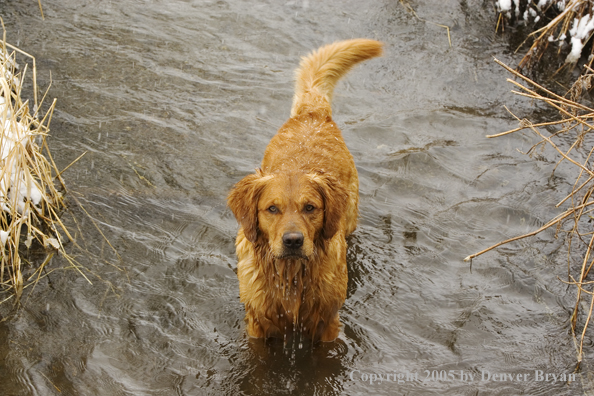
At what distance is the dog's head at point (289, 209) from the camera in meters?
3.72

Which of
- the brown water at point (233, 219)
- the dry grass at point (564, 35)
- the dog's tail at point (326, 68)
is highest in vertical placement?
the dry grass at point (564, 35)

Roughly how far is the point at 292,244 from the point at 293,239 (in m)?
0.04

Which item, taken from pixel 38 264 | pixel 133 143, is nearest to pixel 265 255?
pixel 38 264

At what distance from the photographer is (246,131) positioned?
698 cm

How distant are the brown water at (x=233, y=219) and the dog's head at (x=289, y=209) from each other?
1032 millimetres

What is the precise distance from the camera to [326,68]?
5625mm

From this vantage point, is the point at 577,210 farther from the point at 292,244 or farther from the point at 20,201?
the point at 20,201

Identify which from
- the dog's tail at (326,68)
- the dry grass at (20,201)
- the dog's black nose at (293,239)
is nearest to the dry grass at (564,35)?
the dog's tail at (326,68)

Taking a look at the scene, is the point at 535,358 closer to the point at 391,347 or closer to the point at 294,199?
the point at 391,347

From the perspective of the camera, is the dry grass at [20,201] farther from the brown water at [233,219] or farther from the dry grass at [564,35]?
the dry grass at [564,35]

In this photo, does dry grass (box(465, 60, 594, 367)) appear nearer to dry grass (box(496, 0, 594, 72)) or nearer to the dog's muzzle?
dry grass (box(496, 0, 594, 72))

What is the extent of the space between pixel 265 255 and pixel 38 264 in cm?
209

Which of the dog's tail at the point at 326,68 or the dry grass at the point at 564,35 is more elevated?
the dry grass at the point at 564,35

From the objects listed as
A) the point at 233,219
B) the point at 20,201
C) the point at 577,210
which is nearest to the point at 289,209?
the point at 233,219
